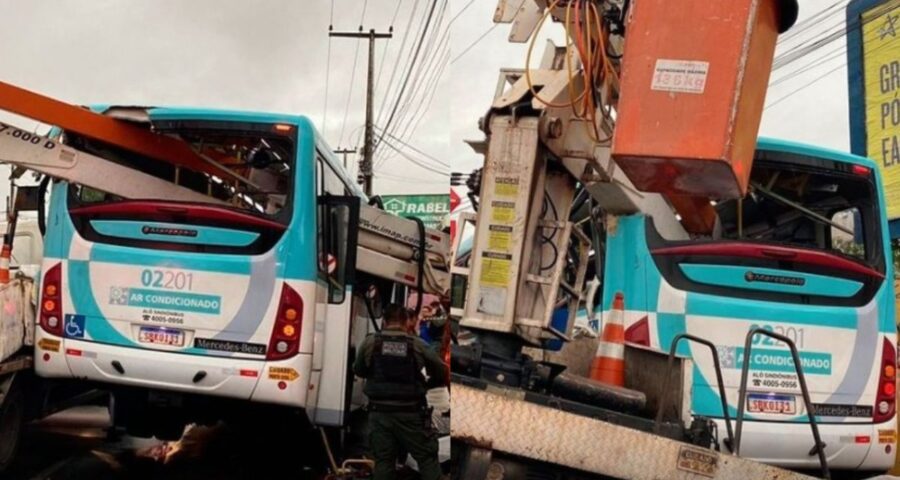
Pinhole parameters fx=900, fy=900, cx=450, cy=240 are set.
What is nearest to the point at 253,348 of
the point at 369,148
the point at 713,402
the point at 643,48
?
the point at 713,402

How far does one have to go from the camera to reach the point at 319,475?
823 centimetres

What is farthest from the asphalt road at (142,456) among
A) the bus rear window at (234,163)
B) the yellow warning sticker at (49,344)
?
the bus rear window at (234,163)

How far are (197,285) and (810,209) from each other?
4600 millimetres

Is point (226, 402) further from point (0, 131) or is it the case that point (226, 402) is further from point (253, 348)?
point (0, 131)

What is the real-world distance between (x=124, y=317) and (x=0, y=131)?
5.37 ft

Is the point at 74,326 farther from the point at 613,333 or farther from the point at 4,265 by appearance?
the point at 613,333

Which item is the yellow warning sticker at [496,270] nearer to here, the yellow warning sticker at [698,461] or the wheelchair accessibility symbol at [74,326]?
the yellow warning sticker at [698,461]

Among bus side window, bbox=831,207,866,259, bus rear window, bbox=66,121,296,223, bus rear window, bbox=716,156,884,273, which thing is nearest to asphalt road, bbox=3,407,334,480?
bus rear window, bbox=66,121,296,223

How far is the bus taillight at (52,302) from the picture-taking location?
679 cm

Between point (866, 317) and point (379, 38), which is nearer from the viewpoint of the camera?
point (866, 317)

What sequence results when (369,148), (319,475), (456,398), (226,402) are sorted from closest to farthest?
(456,398), (226,402), (319,475), (369,148)

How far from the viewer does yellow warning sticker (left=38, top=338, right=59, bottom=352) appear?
6.78m

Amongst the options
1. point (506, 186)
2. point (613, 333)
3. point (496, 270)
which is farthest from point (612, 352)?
point (506, 186)

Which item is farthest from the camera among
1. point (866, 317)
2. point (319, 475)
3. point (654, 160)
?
point (319, 475)
